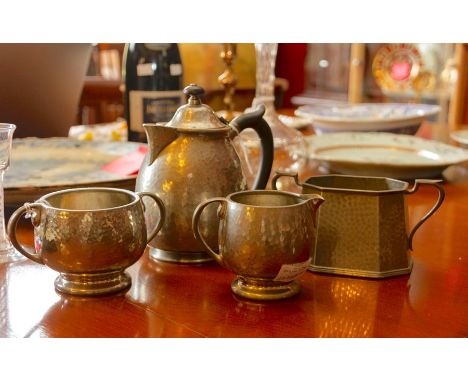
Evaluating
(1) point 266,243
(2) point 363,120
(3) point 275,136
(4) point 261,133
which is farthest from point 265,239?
(2) point 363,120

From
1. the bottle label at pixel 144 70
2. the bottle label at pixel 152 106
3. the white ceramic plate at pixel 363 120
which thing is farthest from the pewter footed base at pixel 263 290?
the white ceramic plate at pixel 363 120

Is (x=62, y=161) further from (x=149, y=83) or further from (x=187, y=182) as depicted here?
(x=187, y=182)

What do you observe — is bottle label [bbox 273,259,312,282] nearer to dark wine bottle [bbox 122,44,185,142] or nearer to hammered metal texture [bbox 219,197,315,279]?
hammered metal texture [bbox 219,197,315,279]

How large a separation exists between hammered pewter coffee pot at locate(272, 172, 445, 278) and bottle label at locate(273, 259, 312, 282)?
0.26 ft

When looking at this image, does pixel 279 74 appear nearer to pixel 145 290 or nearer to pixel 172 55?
pixel 172 55

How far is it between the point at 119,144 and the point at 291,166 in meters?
0.30

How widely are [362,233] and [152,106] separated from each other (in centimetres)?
69

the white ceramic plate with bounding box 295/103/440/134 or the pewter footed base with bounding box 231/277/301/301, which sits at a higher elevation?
the white ceramic plate with bounding box 295/103/440/134

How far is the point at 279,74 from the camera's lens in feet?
16.3

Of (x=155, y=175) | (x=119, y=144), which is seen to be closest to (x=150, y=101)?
(x=119, y=144)

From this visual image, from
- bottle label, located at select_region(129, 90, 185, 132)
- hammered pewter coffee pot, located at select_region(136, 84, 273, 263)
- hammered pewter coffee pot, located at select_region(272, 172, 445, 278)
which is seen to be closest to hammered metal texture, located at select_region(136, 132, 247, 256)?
hammered pewter coffee pot, located at select_region(136, 84, 273, 263)

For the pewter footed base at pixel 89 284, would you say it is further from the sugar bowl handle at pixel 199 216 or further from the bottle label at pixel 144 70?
the bottle label at pixel 144 70

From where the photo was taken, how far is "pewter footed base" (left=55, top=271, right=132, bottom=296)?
0.69 meters
